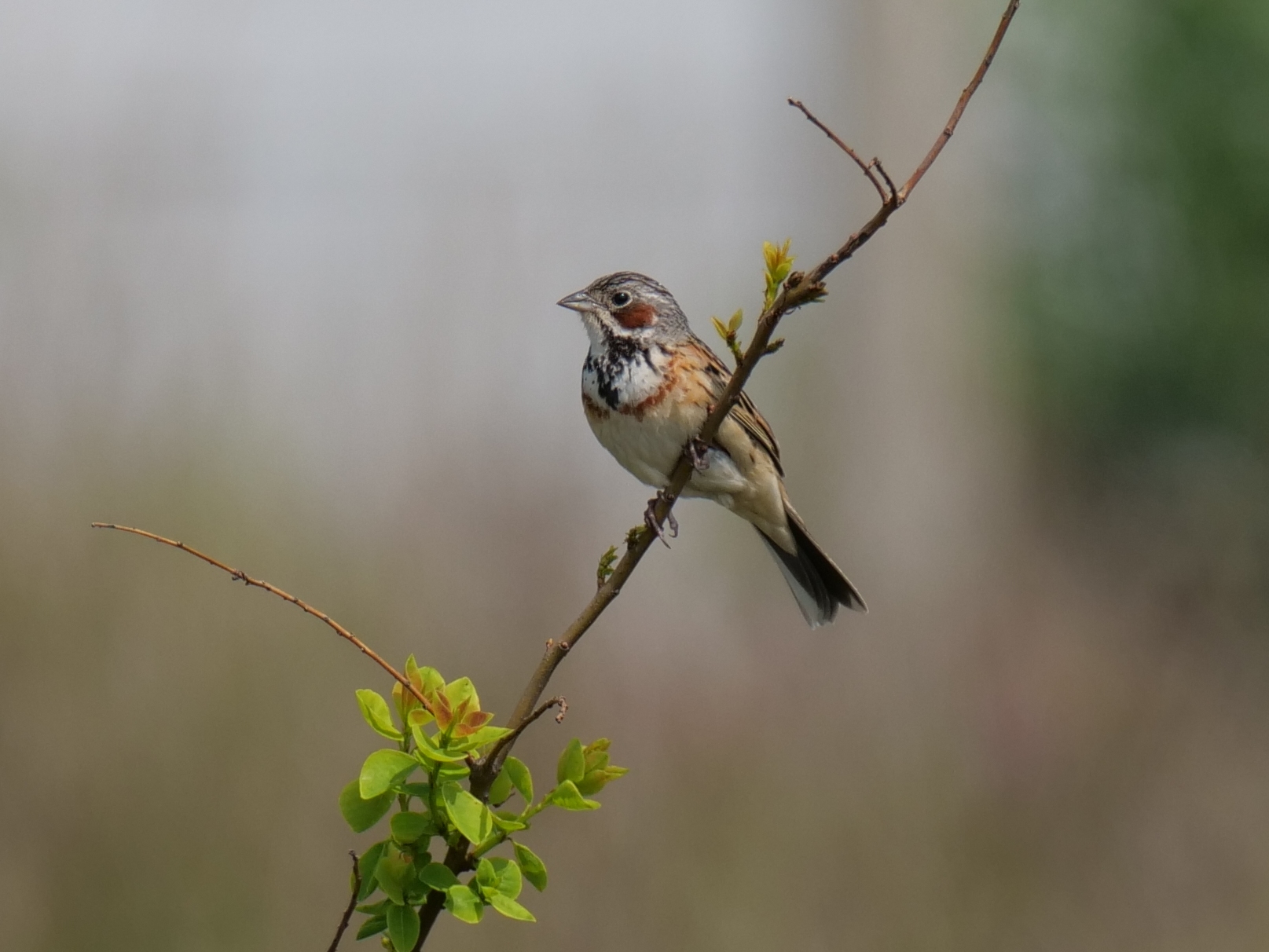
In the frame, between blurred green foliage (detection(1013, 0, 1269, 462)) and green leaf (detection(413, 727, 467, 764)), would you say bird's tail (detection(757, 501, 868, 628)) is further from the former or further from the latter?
blurred green foliage (detection(1013, 0, 1269, 462))

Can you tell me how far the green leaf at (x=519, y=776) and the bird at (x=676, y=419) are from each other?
1.48 m

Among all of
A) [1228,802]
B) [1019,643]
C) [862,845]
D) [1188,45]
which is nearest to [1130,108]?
[1188,45]

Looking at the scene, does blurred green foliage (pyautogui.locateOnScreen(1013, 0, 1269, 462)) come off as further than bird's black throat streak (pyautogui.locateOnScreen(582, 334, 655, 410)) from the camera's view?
Yes

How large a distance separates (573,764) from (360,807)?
217mm

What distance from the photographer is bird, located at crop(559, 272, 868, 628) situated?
9.92 feet

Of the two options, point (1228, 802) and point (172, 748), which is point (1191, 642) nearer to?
point (1228, 802)

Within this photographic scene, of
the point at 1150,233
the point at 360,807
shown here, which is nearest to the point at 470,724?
the point at 360,807

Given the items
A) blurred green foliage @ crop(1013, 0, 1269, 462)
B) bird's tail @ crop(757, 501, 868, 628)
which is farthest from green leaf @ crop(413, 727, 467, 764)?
blurred green foliage @ crop(1013, 0, 1269, 462)

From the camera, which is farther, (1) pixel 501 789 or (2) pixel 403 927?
(1) pixel 501 789

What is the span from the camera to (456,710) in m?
1.33

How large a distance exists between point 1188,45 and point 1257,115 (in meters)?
0.90

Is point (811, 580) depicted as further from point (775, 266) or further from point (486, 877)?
point (486, 877)

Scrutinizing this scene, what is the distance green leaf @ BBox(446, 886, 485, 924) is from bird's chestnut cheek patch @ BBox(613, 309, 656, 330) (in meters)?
2.09

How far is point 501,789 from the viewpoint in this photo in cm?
142
